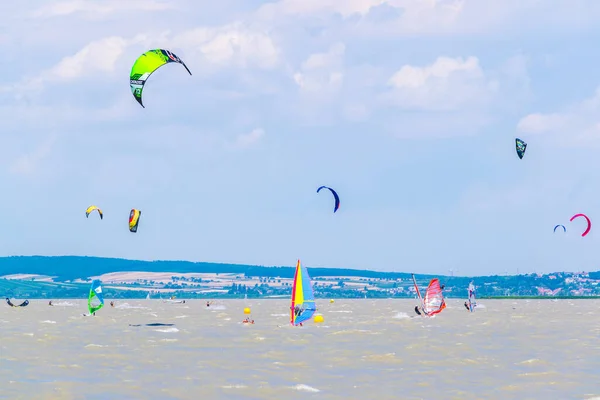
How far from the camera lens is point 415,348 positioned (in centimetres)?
5456

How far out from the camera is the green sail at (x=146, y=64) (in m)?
52.1

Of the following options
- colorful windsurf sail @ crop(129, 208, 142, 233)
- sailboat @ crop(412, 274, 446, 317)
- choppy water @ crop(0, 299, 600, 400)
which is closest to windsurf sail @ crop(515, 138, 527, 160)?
choppy water @ crop(0, 299, 600, 400)

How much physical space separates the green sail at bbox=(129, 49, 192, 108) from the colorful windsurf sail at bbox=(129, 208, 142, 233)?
31509mm

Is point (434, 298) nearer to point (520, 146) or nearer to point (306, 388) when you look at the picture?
point (520, 146)

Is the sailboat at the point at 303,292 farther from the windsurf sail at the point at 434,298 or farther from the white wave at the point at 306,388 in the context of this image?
the white wave at the point at 306,388

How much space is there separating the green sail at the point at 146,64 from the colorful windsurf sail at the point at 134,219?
103ft

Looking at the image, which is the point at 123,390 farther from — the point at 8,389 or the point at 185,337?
the point at 185,337

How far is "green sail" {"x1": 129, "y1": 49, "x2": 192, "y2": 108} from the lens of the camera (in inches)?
2053

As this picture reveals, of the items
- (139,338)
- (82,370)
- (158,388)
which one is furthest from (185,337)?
(158,388)

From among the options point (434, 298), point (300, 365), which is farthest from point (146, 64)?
point (434, 298)

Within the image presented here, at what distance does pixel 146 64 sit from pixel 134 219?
111ft

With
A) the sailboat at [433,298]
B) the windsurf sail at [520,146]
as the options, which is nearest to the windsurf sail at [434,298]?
the sailboat at [433,298]

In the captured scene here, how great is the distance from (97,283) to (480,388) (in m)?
66.5

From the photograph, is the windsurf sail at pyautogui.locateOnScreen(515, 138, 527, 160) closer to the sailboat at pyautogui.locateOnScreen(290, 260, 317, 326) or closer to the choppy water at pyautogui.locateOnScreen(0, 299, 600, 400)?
the choppy water at pyautogui.locateOnScreen(0, 299, 600, 400)
